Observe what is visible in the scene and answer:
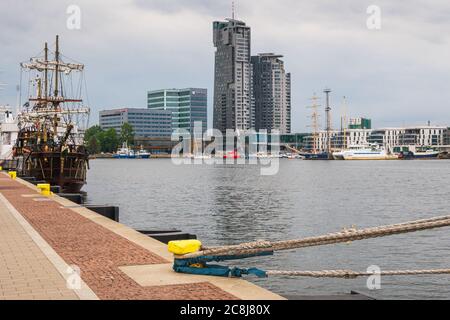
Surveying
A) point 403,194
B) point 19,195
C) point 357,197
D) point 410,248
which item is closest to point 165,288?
point 410,248

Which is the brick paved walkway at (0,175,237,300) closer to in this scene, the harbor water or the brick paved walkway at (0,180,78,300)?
the brick paved walkway at (0,180,78,300)

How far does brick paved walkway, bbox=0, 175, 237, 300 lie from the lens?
9500mm

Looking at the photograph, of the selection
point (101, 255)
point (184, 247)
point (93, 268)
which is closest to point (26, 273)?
point (93, 268)

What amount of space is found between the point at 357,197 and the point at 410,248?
105 ft

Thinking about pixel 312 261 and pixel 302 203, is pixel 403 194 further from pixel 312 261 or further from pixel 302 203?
pixel 312 261

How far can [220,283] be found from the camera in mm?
10164

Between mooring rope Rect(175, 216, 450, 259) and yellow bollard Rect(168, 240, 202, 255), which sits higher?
mooring rope Rect(175, 216, 450, 259)

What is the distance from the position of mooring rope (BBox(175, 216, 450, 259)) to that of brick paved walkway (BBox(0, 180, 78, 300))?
2.57 meters

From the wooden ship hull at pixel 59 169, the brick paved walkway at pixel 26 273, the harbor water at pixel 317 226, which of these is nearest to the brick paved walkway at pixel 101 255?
the brick paved walkway at pixel 26 273

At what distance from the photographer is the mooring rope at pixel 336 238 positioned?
344 inches

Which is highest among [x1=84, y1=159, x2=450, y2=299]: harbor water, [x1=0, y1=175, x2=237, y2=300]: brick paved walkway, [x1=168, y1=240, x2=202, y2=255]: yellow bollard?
[x1=168, y1=240, x2=202, y2=255]: yellow bollard

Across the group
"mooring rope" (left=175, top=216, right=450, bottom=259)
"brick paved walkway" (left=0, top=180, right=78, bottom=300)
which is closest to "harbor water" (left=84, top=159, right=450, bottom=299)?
"mooring rope" (left=175, top=216, right=450, bottom=259)

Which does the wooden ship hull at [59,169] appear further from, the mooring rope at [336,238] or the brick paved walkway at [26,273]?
the mooring rope at [336,238]

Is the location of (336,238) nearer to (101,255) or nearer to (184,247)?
(184,247)
